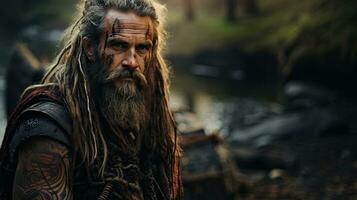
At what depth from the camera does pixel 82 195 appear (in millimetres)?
3703

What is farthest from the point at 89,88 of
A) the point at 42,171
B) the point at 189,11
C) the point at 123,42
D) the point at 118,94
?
the point at 189,11

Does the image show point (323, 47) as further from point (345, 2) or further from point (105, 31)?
point (105, 31)

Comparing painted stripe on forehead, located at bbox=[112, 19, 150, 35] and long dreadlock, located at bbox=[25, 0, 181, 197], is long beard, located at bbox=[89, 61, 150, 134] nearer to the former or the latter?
long dreadlock, located at bbox=[25, 0, 181, 197]

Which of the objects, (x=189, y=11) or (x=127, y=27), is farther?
(x=189, y=11)

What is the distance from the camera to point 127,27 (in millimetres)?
3844

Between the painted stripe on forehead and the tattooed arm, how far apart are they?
64 centimetres

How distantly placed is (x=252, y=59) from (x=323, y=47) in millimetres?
7800

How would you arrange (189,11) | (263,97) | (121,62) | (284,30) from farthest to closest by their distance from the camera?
(189,11) → (284,30) → (263,97) → (121,62)

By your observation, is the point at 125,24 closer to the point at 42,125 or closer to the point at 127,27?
the point at 127,27

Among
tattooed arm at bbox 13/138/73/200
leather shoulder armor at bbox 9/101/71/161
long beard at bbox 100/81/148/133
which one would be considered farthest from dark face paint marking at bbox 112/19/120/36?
tattooed arm at bbox 13/138/73/200

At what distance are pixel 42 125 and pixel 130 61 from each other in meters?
0.56

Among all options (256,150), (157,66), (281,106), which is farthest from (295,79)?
(157,66)

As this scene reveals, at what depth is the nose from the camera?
12.5 feet

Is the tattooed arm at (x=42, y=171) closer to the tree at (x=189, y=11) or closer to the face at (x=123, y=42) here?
the face at (x=123, y=42)
